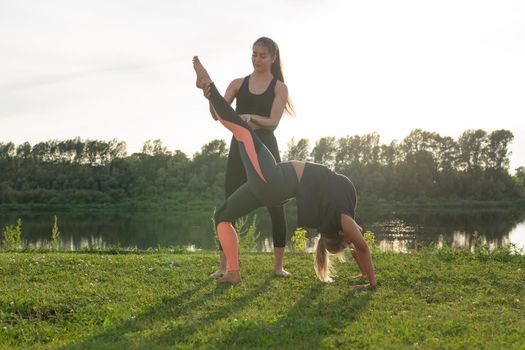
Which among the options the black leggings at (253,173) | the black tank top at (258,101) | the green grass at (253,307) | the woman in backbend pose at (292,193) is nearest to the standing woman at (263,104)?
the black tank top at (258,101)

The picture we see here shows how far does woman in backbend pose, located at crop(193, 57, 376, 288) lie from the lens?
17.2 feet

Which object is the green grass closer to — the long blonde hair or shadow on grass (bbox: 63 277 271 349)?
shadow on grass (bbox: 63 277 271 349)

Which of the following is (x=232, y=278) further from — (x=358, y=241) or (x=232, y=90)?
(x=232, y=90)

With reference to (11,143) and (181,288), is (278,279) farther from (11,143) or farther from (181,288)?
(11,143)

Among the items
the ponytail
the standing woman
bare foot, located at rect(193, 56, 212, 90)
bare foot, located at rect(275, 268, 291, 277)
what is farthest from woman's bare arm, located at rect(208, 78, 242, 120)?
bare foot, located at rect(275, 268, 291, 277)

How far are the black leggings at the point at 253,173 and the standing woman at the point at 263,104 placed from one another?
1.26 ft

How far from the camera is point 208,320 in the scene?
4367 millimetres

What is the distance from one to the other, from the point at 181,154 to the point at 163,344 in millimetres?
88899

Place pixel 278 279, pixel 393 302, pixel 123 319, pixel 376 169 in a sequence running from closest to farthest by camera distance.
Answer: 1. pixel 123 319
2. pixel 393 302
3. pixel 278 279
4. pixel 376 169

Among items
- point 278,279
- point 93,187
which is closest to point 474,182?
point 93,187

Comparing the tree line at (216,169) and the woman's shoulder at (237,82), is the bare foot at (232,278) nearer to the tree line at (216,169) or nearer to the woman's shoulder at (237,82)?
the woman's shoulder at (237,82)

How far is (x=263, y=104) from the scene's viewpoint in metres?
6.07

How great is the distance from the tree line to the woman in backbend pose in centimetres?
6099

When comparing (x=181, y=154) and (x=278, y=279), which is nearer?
(x=278, y=279)
